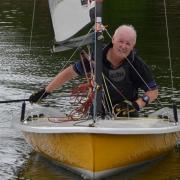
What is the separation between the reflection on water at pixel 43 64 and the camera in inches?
344

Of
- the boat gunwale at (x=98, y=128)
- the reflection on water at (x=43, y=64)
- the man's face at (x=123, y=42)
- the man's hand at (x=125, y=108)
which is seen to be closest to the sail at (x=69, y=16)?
the man's face at (x=123, y=42)

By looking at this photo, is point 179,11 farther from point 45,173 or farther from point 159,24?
point 45,173

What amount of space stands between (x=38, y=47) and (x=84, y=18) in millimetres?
13579

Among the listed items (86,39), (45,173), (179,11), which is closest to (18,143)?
(45,173)

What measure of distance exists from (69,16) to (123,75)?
1048mm

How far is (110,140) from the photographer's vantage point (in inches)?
294

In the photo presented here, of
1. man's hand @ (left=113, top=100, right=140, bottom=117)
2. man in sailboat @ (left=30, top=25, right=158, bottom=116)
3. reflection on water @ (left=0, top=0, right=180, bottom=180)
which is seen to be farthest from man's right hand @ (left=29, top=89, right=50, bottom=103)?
man's hand @ (left=113, top=100, right=140, bottom=117)

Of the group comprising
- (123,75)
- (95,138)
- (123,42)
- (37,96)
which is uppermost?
(123,42)

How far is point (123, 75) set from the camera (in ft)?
27.8

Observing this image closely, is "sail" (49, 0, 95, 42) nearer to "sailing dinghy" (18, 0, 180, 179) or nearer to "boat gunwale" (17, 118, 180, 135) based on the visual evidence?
"sailing dinghy" (18, 0, 180, 179)

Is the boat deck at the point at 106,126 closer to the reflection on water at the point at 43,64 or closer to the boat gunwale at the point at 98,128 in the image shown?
the boat gunwale at the point at 98,128

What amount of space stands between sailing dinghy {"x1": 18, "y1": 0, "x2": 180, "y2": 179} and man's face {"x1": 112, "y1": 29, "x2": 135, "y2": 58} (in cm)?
27

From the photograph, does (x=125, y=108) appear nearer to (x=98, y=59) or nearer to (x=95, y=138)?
(x=98, y=59)

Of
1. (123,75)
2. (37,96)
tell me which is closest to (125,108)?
(123,75)
